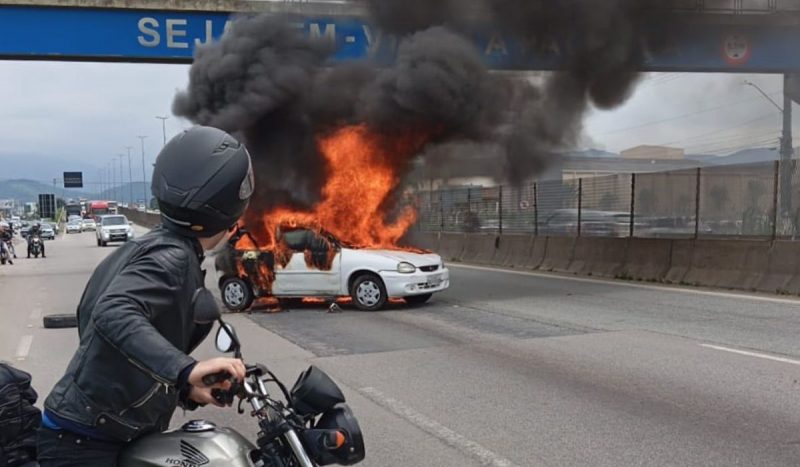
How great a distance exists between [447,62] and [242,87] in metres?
4.49

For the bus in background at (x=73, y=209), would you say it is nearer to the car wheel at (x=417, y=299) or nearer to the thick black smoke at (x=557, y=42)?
the thick black smoke at (x=557, y=42)

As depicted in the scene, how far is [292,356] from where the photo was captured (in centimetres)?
791

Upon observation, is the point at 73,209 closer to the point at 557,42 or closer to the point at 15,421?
the point at 557,42

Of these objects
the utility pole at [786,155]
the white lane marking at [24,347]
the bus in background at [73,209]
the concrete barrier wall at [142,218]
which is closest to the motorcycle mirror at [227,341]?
the white lane marking at [24,347]

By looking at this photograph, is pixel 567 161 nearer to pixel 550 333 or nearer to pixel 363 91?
pixel 363 91

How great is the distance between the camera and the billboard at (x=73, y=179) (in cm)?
9993

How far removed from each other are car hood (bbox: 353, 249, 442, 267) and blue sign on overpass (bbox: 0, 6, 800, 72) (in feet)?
23.4

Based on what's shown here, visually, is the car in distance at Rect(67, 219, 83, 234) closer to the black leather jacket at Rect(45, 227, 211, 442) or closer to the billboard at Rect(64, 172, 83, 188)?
the billboard at Rect(64, 172, 83, 188)

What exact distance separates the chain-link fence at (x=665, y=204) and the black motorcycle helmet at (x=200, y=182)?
12928 millimetres

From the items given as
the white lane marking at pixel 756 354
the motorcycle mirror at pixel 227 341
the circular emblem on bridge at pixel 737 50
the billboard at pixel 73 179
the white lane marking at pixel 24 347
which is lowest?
the white lane marking at pixel 24 347

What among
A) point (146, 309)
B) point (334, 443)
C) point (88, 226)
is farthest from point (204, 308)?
point (88, 226)

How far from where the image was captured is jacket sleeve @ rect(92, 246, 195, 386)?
71.7 inches

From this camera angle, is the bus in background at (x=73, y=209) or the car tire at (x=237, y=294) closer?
the car tire at (x=237, y=294)

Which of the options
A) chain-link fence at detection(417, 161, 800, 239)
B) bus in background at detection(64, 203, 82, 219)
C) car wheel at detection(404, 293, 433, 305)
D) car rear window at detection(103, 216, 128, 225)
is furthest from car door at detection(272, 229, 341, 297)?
bus in background at detection(64, 203, 82, 219)
